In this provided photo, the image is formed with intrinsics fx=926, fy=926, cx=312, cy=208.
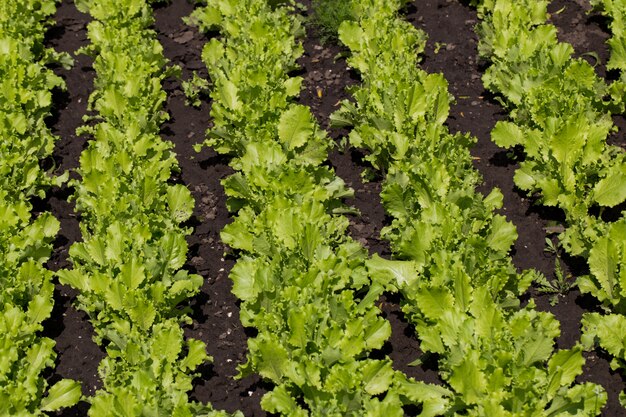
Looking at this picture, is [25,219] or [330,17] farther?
[330,17]

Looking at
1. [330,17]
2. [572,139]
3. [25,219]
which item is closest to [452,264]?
[572,139]

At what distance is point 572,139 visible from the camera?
855cm

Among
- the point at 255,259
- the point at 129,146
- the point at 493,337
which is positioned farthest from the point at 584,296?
the point at 129,146

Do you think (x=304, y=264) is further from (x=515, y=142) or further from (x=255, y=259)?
(x=515, y=142)

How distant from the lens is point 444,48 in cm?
1105

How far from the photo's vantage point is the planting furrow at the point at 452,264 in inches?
259

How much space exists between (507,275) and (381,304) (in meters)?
1.14

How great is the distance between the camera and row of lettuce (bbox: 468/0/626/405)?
7.48 meters

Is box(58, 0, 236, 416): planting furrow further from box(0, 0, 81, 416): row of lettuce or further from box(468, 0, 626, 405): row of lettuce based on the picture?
box(468, 0, 626, 405): row of lettuce

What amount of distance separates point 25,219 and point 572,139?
5.09 m

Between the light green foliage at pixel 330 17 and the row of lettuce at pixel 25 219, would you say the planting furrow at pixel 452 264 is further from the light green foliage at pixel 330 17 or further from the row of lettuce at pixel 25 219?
the row of lettuce at pixel 25 219

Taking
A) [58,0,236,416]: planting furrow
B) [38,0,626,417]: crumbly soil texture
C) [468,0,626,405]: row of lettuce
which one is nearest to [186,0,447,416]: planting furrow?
[38,0,626,417]: crumbly soil texture

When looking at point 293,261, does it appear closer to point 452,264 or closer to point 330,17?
point 452,264

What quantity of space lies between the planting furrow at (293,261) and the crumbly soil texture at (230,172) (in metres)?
0.28
